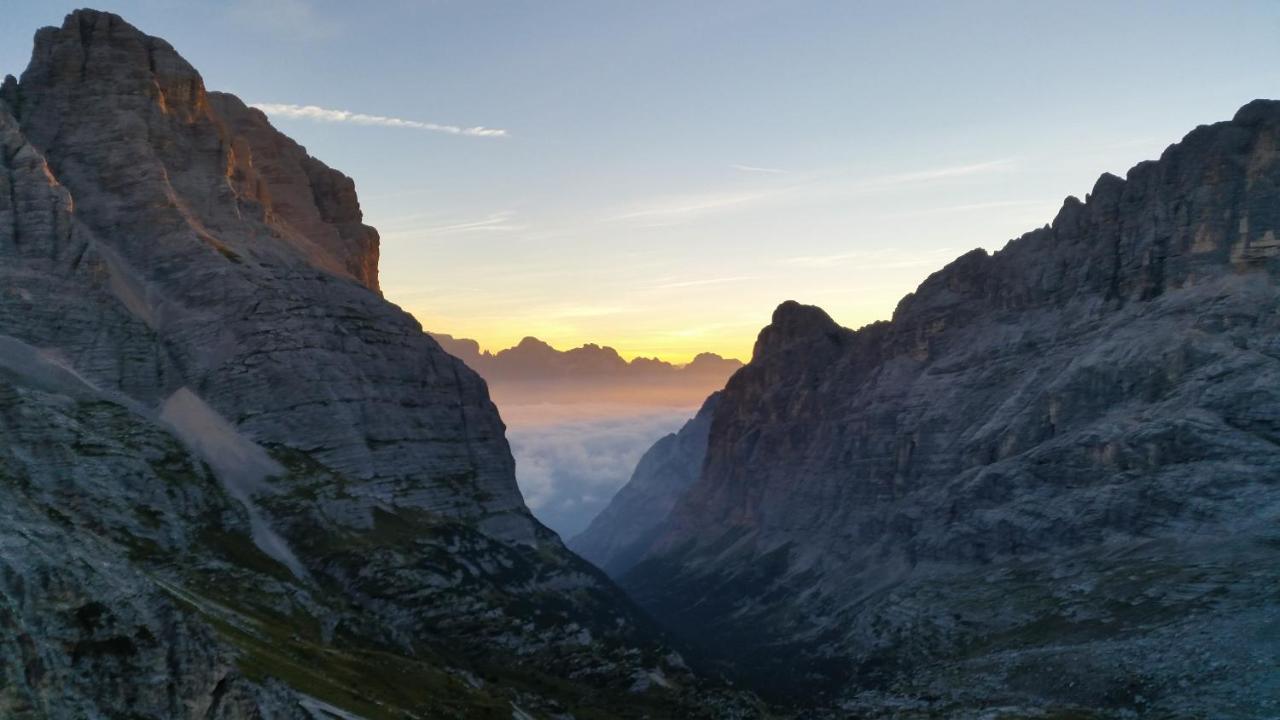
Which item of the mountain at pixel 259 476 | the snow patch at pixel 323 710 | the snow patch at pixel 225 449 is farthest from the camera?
the snow patch at pixel 225 449

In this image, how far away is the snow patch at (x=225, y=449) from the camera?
15425cm

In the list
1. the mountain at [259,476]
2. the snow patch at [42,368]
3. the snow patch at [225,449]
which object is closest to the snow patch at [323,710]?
the mountain at [259,476]

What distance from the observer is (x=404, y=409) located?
654 feet

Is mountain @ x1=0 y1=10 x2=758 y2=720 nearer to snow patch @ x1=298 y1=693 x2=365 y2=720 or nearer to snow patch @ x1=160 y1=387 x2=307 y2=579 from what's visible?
snow patch @ x1=160 y1=387 x2=307 y2=579

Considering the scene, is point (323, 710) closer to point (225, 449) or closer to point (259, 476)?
point (259, 476)

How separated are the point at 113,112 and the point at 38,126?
13.3m

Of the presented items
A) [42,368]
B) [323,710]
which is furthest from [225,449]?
[323,710]

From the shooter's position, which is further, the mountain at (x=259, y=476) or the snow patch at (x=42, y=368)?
the snow patch at (x=42, y=368)

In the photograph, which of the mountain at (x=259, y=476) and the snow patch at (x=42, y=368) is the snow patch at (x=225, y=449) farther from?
the snow patch at (x=42, y=368)

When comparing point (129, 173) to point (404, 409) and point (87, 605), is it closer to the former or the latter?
point (404, 409)

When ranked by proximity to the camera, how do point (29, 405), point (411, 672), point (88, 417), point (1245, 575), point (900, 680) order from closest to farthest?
point (411, 672)
point (29, 405)
point (88, 417)
point (1245, 575)
point (900, 680)

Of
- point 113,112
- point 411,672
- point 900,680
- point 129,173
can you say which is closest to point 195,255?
point 129,173

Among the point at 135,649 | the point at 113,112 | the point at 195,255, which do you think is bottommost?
the point at 135,649

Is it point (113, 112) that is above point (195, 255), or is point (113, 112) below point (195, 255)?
above
